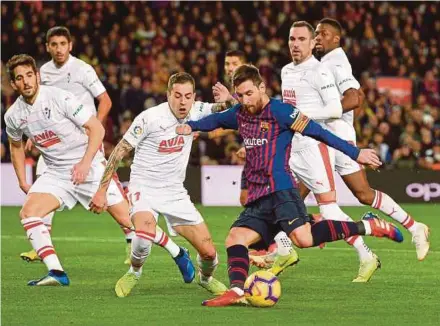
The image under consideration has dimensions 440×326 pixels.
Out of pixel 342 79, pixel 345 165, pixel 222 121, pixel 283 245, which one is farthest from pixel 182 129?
pixel 342 79

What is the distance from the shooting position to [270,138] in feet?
29.1

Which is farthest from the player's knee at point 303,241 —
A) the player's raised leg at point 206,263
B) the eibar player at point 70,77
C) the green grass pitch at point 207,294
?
the eibar player at point 70,77

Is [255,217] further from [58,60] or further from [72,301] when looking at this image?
[58,60]

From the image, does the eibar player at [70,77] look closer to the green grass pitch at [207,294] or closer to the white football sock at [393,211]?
the green grass pitch at [207,294]

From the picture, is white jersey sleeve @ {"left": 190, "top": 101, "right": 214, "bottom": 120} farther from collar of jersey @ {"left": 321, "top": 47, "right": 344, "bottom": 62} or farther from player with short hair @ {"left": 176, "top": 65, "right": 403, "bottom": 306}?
collar of jersey @ {"left": 321, "top": 47, "right": 344, "bottom": 62}

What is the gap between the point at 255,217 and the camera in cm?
891

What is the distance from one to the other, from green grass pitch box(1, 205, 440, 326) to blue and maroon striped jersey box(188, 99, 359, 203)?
0.90 meters

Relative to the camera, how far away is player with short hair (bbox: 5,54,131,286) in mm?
9859

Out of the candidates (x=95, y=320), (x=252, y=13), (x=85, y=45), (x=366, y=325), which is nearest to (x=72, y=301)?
(x=95, y=320)

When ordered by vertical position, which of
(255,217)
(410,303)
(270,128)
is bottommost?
(410,303)

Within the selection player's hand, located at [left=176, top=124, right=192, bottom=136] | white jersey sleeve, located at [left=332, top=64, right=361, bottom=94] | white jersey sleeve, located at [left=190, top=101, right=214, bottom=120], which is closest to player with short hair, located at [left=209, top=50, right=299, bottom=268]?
white jersey sleeve, located at [left=190, top=101, right=214, bottom=120]

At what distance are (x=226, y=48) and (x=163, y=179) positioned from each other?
13909mm

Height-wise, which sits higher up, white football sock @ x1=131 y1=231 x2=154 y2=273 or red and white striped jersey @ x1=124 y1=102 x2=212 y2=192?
red and white striped jersey @ x1=124 y1=102 x2=212 y2=192

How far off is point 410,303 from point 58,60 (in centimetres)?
497
